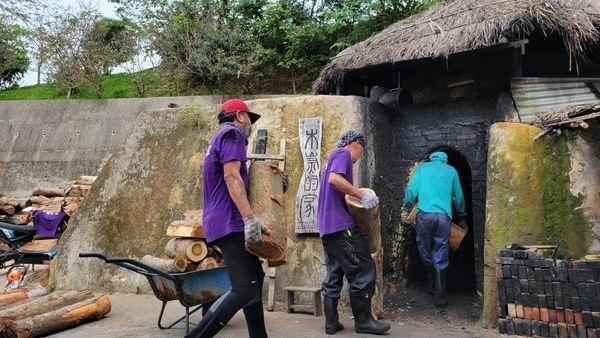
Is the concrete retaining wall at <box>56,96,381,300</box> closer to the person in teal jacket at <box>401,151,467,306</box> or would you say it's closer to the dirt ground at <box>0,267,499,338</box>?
the dirt ground at <box>0,267,499,338</box>

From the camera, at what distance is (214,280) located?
4.56 metres

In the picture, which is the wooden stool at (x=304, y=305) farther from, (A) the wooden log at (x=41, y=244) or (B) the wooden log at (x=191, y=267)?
(A) the wooden log at (x=41, y=244)

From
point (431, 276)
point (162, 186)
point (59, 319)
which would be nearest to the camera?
point (59, 319)

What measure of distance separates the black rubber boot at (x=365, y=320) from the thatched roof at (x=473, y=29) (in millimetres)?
3333

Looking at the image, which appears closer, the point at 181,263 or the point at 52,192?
the point at 181,263

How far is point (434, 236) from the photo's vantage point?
6055mm

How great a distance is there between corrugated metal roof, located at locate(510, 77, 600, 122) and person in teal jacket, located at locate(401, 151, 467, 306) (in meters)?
1.22

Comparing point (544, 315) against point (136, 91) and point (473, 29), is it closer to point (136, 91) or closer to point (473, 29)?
point (473, 29)

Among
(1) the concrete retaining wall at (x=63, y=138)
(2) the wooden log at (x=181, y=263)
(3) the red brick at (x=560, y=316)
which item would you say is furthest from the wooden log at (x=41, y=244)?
(3) the red brick at (x=560, y=316)

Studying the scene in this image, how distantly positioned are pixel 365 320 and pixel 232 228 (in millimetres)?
1838

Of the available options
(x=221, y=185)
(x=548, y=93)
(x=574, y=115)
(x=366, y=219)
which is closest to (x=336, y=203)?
(x=366, y=219)

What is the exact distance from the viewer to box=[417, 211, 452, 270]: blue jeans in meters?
5.99

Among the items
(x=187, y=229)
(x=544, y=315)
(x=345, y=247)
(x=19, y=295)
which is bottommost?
(x=19, y=295)

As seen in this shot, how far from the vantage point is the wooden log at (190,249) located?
18.4ft
